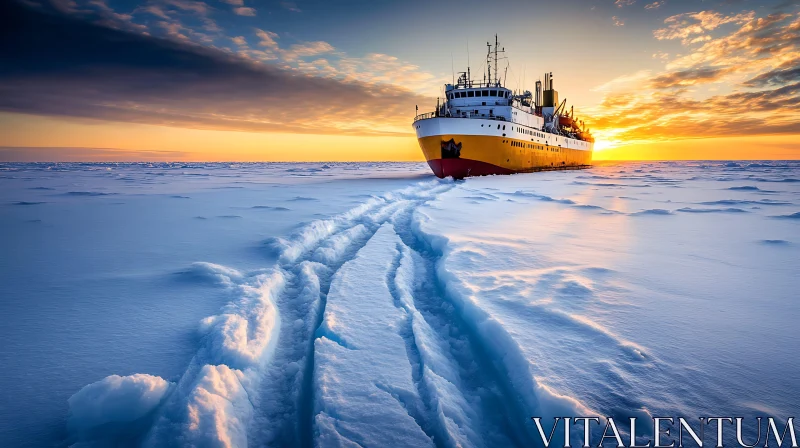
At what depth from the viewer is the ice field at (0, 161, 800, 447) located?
206cm

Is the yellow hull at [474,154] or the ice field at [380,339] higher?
the yellow hull at [474,154]

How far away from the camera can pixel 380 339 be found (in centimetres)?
303

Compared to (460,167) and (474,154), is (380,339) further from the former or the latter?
(474,154)

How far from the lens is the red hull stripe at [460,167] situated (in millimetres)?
24391

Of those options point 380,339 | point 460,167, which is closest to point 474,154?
point 460,167

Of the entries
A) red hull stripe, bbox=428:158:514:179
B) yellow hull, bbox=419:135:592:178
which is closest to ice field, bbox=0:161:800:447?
yellow hull, bbox=419:135:592:178

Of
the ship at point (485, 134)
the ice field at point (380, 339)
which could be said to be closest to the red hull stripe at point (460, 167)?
the ship at point (485, 134)

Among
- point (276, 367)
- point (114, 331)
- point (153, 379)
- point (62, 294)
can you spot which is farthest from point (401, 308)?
point (62, 294)

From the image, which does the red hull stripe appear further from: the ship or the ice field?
the ice field

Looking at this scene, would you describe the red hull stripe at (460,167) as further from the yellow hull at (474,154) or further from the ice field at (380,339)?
the ice field at (380,339)

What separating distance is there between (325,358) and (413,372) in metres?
0.73

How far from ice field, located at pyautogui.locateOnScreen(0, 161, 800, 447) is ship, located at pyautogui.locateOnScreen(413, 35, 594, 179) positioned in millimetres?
18770

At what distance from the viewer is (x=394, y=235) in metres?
7.41

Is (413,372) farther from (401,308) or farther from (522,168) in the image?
(522,168)
